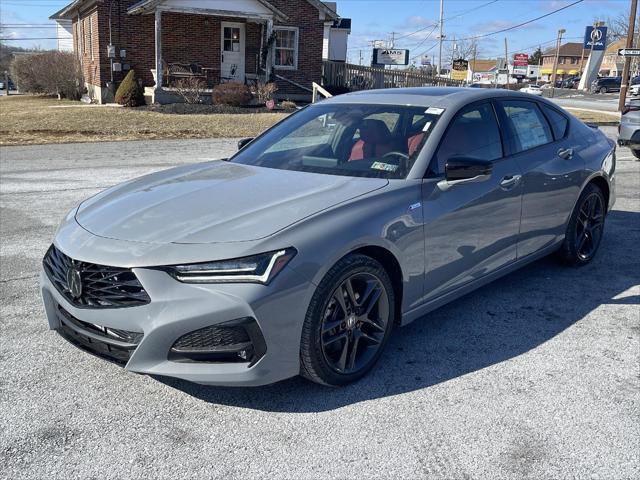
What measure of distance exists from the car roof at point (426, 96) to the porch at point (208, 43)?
1914 centimetres

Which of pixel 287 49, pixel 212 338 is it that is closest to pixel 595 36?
pixel 287 49

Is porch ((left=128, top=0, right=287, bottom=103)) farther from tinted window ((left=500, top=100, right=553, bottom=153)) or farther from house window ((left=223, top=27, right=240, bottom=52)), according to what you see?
tinted window ((left=500, top=100, right=553, bottom=153))

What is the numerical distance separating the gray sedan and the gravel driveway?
11.2 inches

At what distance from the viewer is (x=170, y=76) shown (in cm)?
2372

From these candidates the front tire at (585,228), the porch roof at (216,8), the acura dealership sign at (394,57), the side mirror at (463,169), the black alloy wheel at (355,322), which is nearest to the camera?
the black alloy wheel at (355,322)

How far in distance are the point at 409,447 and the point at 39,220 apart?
5865 mm

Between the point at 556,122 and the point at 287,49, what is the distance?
74.4ft

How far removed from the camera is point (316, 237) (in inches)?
127

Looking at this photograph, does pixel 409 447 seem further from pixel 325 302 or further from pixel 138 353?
pixel 138 353

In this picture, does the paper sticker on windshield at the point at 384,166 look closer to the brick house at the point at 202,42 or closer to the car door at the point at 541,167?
the car door at the point at 541,167

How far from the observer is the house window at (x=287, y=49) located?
87.8ft

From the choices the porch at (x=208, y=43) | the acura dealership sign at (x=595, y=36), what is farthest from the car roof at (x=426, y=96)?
the acura dealership sign at (x=595, y=36)

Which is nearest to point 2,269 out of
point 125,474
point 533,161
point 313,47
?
point 125,474

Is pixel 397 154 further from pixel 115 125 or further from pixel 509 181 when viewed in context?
pixel 115 125
